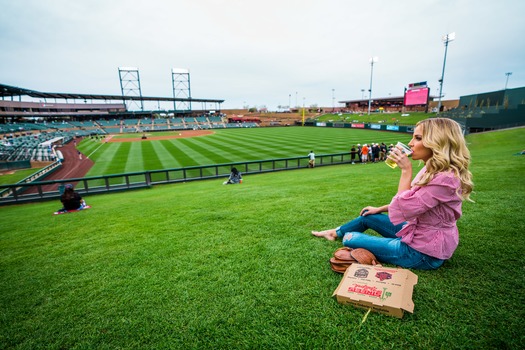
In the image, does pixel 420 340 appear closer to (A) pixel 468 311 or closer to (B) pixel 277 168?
(A) pixel 468 311

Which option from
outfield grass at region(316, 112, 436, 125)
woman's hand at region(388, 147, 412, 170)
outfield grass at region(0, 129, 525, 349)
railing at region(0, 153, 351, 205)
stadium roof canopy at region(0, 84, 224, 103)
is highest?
stadium roof canopy at region(0, 84, 224, 103)

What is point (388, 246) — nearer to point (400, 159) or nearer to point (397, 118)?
point (400, 159)

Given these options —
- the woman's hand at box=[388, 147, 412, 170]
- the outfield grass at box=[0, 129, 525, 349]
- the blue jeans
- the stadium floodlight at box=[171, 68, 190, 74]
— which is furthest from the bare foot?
the stadium floodlight at box=[171, 68, 190, 74]

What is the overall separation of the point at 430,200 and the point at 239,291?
7.38 ft

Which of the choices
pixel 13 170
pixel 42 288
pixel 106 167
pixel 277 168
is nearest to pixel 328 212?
pixel 42 288

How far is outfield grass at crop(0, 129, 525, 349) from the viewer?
6.92 ft

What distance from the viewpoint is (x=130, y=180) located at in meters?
15.9

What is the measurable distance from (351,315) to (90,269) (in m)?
3.54

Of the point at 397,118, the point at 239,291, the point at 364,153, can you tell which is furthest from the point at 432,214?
the point at 397,118

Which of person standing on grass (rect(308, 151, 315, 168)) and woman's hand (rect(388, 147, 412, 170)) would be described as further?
person standing on grass (rect(308, 151, 315, 168))

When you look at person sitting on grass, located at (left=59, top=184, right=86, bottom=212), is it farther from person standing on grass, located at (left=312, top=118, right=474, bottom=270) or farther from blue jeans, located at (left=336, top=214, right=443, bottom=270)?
person standing on grass, located at (left=312, top=118, right=474, bottom=270)

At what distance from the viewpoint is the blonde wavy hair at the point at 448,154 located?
2.37 m

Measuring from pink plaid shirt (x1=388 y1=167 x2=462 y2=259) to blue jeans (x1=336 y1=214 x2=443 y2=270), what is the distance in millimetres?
112

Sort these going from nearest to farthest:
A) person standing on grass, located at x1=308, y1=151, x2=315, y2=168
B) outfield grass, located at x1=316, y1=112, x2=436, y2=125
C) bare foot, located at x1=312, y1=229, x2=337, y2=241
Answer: bare foot, located at x1=312, y1=229, x2=337, y2=241
person standing on grass, located at x1=308, y1=151, x2=315, y2=168
outfield grass, located at x1=316, y1=112, x2=436, y2=125
